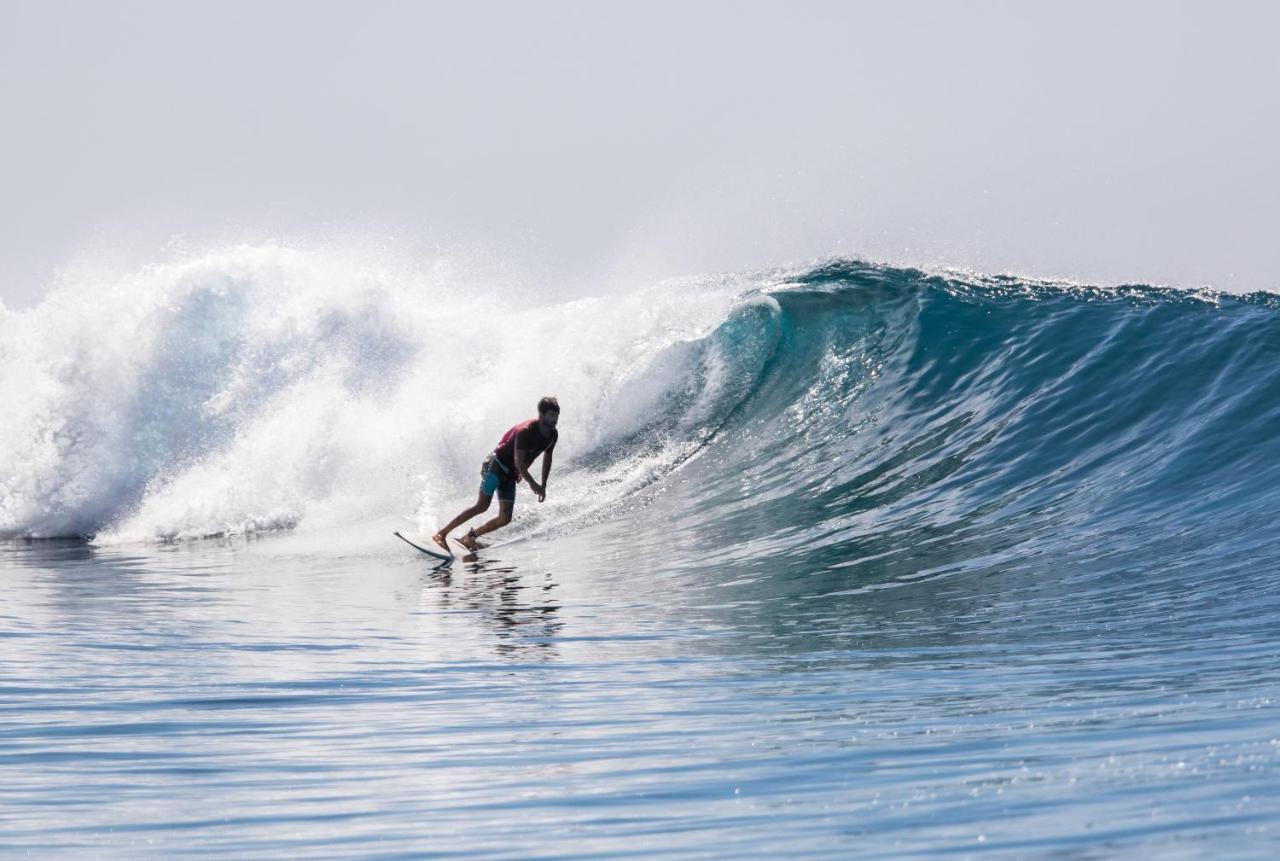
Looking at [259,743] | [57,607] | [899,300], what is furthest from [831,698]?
[899,300]

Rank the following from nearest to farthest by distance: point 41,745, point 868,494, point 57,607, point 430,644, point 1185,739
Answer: point 1185,739 → point 41,745 → point 430,644 → point 57,607 → point 868,494

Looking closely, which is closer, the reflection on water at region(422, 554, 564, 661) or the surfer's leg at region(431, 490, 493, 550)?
the reflection on water at region(422, 554, 564, 661)

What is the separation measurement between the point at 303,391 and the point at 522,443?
22.2ft

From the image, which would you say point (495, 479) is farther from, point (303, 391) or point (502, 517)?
point (303, 391)

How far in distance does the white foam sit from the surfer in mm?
1812

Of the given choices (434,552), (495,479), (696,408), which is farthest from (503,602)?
(696,408)

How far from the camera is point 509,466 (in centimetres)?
1212

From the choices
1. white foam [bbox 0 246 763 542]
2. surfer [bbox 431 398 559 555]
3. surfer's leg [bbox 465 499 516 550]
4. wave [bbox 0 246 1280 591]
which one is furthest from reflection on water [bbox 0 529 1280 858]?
white foam [bbox 0 246 763 542]

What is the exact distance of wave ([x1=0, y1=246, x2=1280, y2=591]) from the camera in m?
11.0

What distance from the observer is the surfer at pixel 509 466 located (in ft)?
39.1

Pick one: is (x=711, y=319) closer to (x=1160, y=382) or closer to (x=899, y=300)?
(x=899, y=300)

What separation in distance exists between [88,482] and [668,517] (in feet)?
29.4

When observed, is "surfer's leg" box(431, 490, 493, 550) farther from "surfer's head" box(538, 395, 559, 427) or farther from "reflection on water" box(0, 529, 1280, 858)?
"reflection on water" box(0, 529, 1280, 858)

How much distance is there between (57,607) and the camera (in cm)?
857
